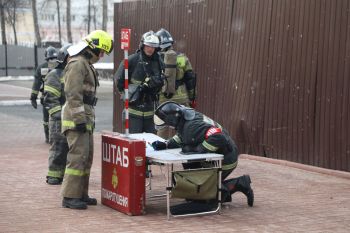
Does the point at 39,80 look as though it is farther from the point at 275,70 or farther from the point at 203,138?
the point at 203,138

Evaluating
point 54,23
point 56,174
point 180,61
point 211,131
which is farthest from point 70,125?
point 54,23

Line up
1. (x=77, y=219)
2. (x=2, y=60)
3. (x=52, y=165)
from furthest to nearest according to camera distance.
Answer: (x=2, y=60), (x=52, y=165), (x=77, y=219)

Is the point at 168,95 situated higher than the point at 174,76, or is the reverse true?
the point at 174,76

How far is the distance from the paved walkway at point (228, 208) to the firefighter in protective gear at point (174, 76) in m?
1.17

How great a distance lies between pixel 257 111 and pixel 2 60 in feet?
110

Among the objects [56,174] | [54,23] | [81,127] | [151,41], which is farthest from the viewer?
[54,23]

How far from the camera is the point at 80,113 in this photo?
789 centimetres

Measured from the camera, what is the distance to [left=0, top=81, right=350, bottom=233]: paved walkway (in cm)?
723

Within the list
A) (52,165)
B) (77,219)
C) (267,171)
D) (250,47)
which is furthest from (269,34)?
(77,219)

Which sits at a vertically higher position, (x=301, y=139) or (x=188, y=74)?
(x=188, y=74)

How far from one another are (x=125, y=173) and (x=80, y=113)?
868 mm

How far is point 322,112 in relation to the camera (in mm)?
10602

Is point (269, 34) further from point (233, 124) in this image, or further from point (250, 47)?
point (233, 124)

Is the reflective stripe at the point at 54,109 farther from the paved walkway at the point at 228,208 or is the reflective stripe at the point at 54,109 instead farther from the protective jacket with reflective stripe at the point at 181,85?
the protective jacket with reflective stripe at the point at 181,85
